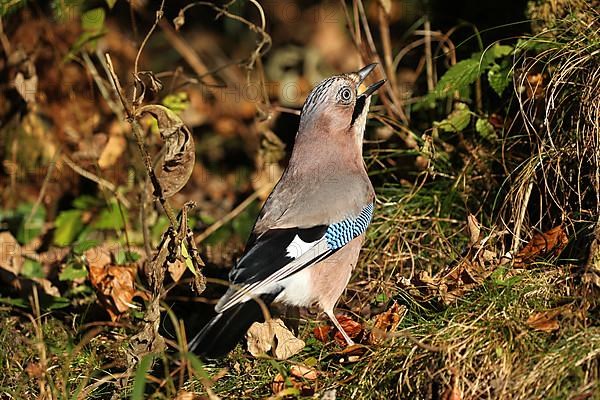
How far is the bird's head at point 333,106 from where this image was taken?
430 centimetres

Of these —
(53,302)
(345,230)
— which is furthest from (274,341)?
(53,302)

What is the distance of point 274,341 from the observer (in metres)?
3.71

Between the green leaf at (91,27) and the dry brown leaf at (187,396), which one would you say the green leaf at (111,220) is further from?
the dry brown leaf at (187,396)

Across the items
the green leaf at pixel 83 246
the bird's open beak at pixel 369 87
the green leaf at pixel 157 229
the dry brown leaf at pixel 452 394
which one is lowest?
the green leaf at pixel 157 229

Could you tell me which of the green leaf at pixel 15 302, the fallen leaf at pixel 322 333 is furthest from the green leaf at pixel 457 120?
the green leaf at pixel 15 302

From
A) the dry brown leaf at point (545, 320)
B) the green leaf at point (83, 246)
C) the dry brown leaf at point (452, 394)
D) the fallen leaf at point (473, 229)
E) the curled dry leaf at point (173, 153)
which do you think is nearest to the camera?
the dry brown leaf at point (452, 394)

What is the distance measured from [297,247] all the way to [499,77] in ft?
4.60

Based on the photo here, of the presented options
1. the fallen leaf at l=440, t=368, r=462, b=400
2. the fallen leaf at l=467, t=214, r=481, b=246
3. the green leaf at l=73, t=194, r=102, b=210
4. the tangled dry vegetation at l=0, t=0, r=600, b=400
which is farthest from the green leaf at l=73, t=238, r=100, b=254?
the fallen leaf at l=440, t=368, r=462, b=400

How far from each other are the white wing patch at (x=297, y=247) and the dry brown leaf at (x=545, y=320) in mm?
1000

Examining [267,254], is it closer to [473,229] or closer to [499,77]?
[473,229]

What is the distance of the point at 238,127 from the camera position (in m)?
Result: 7.51

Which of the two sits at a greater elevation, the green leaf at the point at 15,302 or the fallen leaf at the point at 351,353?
the green leaf at the point at 15,302

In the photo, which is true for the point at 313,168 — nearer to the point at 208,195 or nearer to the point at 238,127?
the point at 208,195

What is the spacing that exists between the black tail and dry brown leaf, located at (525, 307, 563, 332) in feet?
3.52
